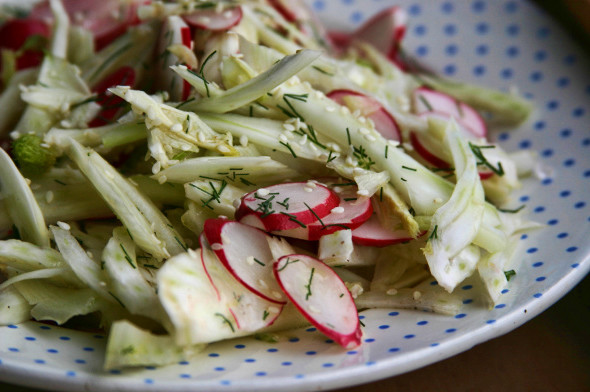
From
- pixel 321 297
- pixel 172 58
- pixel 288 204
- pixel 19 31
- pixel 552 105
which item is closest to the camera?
pixel 321 297

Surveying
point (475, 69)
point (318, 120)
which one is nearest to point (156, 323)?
point (318, 120)

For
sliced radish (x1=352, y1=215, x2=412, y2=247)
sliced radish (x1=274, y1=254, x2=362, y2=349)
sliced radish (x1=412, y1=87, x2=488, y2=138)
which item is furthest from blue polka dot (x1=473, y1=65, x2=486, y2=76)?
sliced radish (x1=274, y1=254, x2=362, y2=349)

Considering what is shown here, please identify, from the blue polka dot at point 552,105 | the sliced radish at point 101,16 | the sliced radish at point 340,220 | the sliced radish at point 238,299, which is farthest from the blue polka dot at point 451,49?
the sliced radish at point 238,299

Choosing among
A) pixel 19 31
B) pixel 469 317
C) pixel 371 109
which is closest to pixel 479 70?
pixel 371 109

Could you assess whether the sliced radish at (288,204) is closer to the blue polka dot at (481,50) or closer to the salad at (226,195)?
the salad at (226,195)

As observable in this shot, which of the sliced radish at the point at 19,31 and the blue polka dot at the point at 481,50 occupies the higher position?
the blue polka dot at the point at 481,50

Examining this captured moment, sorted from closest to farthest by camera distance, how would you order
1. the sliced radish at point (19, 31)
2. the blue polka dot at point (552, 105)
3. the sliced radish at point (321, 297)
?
the sliced radish at point (321, 297)
the blue polka dot at point (552, 105)
the sliced radish at point (19, 31)

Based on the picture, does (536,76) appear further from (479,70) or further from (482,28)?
(482,28)

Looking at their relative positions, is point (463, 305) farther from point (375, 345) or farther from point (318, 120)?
point (318, 120)
